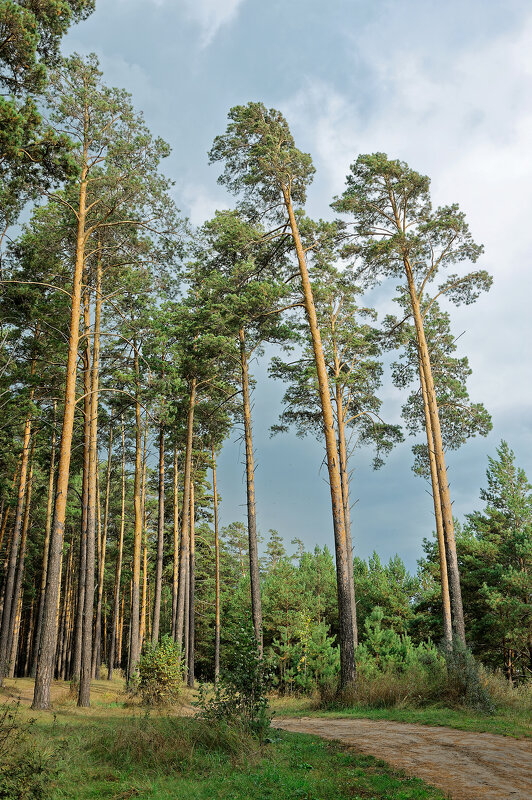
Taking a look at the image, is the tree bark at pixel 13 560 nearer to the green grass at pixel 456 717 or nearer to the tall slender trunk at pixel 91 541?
the tall slender trunk at pixel 91 541

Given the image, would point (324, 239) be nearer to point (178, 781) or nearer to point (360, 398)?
point (360, 398)

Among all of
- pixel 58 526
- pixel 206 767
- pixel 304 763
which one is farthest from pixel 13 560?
pixel 304 763

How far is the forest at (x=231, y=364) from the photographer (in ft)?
38.3

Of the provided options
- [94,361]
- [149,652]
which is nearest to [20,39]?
[94,361]

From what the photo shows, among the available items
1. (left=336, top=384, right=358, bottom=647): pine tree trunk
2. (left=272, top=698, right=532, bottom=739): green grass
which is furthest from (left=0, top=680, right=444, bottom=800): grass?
(left=336, top=384, right=358, bottom=647): pine tree trunk

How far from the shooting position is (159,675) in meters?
14.8

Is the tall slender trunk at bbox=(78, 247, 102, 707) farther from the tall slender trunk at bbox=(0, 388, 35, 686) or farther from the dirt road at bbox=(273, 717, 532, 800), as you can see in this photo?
the dirt road at bbox=(273, 717, 532, 800)

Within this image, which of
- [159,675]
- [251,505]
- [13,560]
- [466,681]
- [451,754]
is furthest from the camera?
[13,560]

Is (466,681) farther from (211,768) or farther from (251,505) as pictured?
(251,505)

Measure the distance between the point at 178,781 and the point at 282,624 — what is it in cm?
2061

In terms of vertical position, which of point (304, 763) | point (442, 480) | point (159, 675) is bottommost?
point (159, 675)

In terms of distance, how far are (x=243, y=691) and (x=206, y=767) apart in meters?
1.81

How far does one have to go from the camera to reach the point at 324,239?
1570 cm

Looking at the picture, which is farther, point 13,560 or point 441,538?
point 13,560
